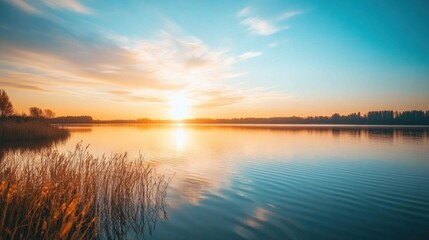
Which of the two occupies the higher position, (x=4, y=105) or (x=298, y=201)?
(x=4, y=105)

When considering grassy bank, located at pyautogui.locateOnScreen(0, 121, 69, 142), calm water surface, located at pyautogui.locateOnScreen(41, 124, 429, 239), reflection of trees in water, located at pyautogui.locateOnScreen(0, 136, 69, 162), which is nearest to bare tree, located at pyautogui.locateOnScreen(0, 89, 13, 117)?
grassy bank, located at pyautogui.locateOnScreen(0, 121, 69, 142)

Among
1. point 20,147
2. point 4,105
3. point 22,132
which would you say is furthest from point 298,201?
point 4,105

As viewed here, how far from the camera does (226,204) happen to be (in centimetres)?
1077

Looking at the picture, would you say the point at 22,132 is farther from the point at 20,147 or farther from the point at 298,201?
the point at 298,201

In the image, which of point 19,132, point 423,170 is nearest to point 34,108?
point 19,132

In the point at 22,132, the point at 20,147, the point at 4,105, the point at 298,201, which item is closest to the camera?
the point at 298,201

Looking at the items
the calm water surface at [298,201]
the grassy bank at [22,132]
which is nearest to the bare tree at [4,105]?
the grassy bank at [22,132]

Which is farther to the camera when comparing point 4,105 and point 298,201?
point 4,105

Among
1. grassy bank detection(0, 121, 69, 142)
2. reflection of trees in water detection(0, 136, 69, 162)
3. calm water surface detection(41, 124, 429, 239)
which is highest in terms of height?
grassy bank detection(0, 121, 69, 142)

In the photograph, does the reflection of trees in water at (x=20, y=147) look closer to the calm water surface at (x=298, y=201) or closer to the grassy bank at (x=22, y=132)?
the grassy bank at (x=22, y=132)

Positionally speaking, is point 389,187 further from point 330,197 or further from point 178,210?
point 178,210

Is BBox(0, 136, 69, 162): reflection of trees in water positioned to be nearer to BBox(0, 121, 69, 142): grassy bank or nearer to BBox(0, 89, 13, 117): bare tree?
BBox(0, 121, 69, 142): grassy bank

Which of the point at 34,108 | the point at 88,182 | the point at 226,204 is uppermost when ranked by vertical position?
the point at 34,108

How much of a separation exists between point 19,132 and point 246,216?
130ft
